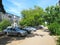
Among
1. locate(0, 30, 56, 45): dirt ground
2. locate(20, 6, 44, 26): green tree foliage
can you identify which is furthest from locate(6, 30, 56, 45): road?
locate(20, 6, 44, 26): green tree foliage

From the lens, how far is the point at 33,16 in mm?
66750

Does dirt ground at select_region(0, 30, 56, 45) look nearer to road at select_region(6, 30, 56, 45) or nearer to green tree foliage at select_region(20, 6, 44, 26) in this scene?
road at select_region(6, 30, 56, 45)

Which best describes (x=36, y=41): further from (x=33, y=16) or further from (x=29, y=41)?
(x=33, y=16)

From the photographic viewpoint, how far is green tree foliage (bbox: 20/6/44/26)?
65169mm

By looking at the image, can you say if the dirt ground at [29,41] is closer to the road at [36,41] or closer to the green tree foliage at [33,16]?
the road at [36,41]

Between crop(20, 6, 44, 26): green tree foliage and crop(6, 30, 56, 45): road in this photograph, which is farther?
crop(20, 6, 44, 26): green tree foliage

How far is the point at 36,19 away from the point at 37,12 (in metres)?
2.92

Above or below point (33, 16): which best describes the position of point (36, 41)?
below

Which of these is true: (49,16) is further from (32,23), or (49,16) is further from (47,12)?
(32,23)

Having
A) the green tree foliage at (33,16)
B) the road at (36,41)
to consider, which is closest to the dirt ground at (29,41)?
the road at (36,41)

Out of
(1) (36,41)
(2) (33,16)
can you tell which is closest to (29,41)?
(1) (36,41)

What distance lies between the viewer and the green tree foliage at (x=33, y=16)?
214 ft

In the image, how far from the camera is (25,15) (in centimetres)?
7362

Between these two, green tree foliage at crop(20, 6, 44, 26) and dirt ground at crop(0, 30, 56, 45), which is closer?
dirt ground at crop(0, 30, 56, 45)
